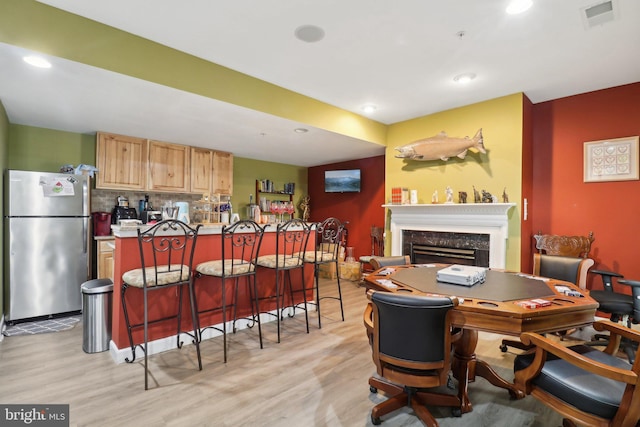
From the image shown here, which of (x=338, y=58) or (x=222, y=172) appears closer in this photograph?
(x=338, y=58)

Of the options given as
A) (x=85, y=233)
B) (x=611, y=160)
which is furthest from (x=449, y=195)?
(x=85, y=233)

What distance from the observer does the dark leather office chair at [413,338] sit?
1572mm

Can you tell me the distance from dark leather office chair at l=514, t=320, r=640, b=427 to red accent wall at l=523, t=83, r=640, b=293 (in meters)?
2.56

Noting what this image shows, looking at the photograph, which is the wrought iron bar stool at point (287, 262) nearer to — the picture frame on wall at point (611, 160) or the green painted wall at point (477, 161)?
the green painted wall at point (477, 161)

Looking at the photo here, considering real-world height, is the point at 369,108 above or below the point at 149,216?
above

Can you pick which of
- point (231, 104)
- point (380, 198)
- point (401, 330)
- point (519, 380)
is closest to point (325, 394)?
point (401, 330)

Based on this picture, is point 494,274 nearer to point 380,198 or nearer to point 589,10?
point 589,10

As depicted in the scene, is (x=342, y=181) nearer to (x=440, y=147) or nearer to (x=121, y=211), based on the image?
(x=440, y=147)

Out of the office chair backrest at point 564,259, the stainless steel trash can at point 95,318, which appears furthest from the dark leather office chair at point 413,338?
the stainless steel trash can at point 95,318

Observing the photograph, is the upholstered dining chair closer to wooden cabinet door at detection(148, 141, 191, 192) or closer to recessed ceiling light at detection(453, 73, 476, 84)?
wooden cabinet door at detection(148, 141, 191, 192)

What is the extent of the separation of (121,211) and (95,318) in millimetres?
2164

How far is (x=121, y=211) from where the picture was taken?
4.47 metres

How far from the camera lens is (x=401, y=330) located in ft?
5.40

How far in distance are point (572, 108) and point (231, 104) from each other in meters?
4.11
